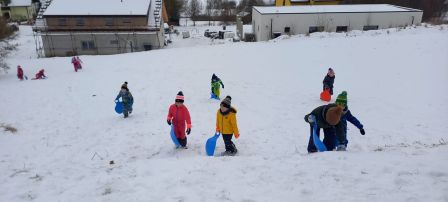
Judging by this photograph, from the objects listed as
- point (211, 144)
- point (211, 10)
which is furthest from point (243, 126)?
point (211, 10)

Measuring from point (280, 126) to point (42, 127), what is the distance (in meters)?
8.88

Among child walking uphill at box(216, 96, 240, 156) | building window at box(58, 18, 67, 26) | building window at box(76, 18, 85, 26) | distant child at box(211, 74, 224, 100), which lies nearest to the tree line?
building window at box(76, 18, 85, 26)

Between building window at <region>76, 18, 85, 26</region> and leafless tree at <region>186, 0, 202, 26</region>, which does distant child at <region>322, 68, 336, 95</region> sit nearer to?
building window at <region>76, 18, 85, 26</region>

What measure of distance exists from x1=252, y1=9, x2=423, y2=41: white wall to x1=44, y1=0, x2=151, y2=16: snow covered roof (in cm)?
1522

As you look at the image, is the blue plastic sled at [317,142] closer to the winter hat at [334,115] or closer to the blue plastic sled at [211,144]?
the winter hat at [334,115]

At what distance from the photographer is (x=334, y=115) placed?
7.09 m

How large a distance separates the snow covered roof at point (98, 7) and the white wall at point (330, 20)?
49.9 ft

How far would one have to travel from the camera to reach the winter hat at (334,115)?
704 centimetres

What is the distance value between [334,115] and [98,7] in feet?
137

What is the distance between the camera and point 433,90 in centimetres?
1608

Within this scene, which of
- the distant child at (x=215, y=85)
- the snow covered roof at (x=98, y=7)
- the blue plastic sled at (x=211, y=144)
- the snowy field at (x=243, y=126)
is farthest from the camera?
the snow covered roof at (x=98, y=7)

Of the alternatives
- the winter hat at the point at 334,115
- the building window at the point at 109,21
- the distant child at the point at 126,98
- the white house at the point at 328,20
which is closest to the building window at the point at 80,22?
the building window at the point at 109,21

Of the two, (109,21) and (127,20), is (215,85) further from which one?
(109,21)

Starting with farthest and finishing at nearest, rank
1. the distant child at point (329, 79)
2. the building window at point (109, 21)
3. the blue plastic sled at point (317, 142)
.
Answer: the building window at point (109, 21), the distant child at point (329, 79), the blue plastic sled at point (317, 142)
